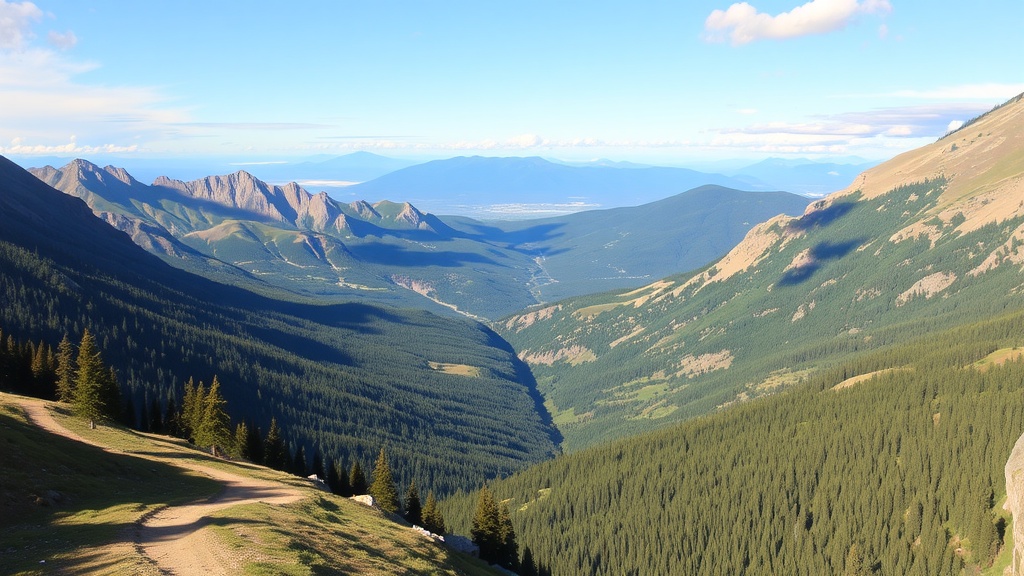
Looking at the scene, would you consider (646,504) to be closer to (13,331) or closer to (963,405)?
(963,405)

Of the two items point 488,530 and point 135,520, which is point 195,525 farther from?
point 488,530

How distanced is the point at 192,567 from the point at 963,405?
143 m

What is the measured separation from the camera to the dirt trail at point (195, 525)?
39.6 meters

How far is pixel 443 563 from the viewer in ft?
192

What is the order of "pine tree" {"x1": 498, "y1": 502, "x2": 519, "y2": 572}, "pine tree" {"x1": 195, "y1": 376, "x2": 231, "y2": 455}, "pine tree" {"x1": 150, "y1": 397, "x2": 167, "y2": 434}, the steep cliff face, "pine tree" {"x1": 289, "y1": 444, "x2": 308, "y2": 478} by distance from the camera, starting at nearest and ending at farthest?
1. the steep cliff face
2. "pine tree" {"x1": 498, "y1": 502, "x2": 519, "y2": 572}
3. "pine tree" {"x1": 195, "y1": 376, "x2": 231, "y2": 455}
4. "pine tree" {"x1": 289, "y1": 444, "x2": 308, "y2": 478}
5. "pine tree" {"x1": 150, "y1": 397, "x2": 167, "y2": 434}

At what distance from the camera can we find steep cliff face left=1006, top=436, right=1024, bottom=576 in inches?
3268

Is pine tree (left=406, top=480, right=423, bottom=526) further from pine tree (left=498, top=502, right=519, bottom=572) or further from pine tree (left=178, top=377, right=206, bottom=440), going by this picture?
pine tree (left=178, top=377, right=206, bottom=440)

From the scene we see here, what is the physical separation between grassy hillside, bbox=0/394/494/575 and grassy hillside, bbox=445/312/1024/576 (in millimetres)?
71888

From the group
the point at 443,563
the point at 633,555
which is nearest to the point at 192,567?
the point at 443,563

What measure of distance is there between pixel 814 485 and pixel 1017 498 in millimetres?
49739

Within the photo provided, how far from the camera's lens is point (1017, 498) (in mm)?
83938

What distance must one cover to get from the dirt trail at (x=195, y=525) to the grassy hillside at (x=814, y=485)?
251ft

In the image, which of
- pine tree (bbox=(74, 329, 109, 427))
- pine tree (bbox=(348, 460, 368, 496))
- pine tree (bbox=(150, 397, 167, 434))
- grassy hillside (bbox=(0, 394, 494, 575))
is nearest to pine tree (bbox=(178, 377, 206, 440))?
pine tree (bbox=(150, 397, 167, 434))

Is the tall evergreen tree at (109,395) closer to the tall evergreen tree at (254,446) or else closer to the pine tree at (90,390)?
the pine tree at (90,390)
